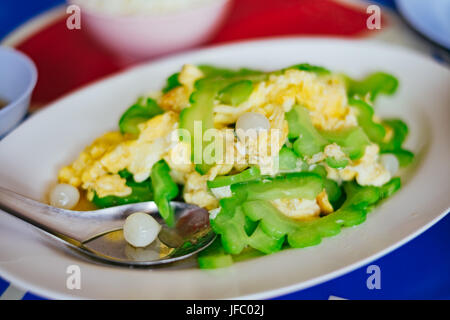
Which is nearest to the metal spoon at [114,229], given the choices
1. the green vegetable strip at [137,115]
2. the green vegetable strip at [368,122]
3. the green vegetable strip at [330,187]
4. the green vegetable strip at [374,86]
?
the green vegetable strip at [137,115]

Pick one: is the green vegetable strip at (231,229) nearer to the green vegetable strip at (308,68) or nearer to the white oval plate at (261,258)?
the white oval plate at (261,258)

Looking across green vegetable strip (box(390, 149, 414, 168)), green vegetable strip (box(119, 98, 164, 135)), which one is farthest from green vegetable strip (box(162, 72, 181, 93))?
green vegetable strip (box(390, 149, 414, 168))

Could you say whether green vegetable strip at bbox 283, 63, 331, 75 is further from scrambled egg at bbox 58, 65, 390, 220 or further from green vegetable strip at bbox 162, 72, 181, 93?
green vegetable strip at bbox 162, 72, 181, 93

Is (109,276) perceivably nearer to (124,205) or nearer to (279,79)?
(124,205)

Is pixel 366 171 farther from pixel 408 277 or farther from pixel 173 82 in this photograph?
pixel 173 82

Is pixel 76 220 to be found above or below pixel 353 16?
below

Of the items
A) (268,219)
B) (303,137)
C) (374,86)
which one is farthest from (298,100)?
(374,86)
